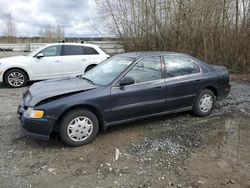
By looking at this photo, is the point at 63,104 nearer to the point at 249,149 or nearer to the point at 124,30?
the point at 249,149

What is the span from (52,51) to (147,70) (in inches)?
238

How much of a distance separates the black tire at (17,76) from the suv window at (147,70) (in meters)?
6.09

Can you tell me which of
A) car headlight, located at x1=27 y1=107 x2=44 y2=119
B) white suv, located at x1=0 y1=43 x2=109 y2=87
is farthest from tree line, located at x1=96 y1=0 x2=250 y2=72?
car headlight, located at x1=27 y1=107 x2=44 y2=119

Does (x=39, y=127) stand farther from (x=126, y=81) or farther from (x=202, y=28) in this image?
(x=202, y=28)

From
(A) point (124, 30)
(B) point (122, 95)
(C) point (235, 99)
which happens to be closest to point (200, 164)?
(B) point (122, 95)

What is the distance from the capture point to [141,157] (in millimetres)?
4301

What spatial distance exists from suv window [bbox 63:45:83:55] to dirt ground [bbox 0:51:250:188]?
205 inches

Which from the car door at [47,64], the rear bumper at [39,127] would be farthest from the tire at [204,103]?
the car door at [47,64]

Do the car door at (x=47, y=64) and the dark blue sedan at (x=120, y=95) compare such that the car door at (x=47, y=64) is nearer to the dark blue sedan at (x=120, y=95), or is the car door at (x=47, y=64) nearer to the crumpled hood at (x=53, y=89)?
the dark blue sedan at (x=120, y=95)

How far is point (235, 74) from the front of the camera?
12375 millimetres

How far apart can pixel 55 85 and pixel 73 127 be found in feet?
3.27

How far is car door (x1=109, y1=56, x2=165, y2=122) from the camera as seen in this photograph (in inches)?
195

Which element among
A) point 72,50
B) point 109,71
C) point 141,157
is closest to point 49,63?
point 72,50

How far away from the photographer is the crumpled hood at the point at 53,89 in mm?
4605
